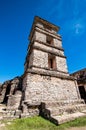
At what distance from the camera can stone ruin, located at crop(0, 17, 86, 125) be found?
533 centimetres

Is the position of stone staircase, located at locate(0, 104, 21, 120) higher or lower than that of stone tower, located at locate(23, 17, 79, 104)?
lower

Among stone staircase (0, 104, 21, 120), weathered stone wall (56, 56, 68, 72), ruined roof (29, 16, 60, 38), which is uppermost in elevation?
ruined roof (29, 16, 60, 38)

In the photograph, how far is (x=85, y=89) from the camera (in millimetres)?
13500

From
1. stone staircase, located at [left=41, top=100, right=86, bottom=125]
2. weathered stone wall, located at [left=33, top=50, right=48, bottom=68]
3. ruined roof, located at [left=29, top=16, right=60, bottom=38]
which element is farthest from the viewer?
ruined roof, located at [left=29, top=16, right=60, bottom=38]

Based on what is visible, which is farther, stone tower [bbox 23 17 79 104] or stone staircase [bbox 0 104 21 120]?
stone tower [bbox 23 17 79 104]

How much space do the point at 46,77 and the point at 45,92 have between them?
4.61 feet

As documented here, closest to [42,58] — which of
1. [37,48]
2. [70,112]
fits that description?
[37,48]

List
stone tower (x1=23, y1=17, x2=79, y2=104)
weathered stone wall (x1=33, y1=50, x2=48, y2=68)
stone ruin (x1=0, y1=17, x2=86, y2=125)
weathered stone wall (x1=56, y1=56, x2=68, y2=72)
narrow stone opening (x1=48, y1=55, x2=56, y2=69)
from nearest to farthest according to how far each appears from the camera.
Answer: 1. stone ruin (x1=0, y1=17, x2=86, y2=125)
2. stone tower (x1=23, y1=17, x2=79, y2=104)
3. weathered stone wall (x1=33, y1=50, x2=48, y2=68)
4. weathered stone wall (x1=56, y1=56, x2=68, y2=72)
5. narrow stone opening (x1=48, y1=55, x2=56, y2=69)

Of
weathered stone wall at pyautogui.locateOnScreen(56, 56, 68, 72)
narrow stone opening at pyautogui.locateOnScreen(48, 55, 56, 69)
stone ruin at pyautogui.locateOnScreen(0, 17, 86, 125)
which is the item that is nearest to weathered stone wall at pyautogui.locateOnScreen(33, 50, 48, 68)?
stone ruin at pyautogui.locateOnScreen(0, 17, 86, 125)

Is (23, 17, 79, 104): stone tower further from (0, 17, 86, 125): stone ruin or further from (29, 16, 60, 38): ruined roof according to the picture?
(29, 16, 60, 38): ruined roof

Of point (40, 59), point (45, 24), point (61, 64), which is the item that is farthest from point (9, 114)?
point (45, 24)

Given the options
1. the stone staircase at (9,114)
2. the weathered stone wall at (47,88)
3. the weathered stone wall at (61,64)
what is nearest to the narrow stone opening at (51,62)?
the weathered stone wall at (61,64)

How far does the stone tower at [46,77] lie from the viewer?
6.94m

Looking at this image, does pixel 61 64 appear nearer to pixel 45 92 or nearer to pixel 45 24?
pixel 45 92
